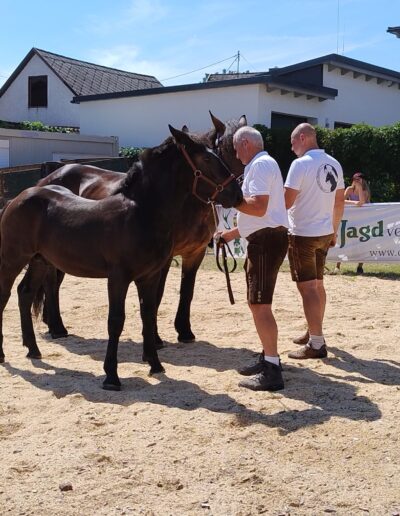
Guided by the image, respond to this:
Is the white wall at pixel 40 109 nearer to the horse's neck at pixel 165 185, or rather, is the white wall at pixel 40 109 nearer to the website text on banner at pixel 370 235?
the website text on banner at pixel 370 235

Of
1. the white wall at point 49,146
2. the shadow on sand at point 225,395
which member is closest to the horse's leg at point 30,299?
the shadow on sand at point 225,395

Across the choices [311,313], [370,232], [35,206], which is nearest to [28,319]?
[35,206]

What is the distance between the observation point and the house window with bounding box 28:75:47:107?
3128 cm

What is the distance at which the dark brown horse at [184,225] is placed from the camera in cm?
588

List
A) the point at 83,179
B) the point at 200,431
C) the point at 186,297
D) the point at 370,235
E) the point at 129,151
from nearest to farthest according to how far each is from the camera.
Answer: the point at 200,431 → the point at 186,297 → the point at 83,179 → the point at 370,235 → the point at 129,151

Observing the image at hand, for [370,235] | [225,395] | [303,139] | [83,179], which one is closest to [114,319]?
[225,395]

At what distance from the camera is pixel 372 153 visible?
1845 centimetres

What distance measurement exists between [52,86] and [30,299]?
26581 mm

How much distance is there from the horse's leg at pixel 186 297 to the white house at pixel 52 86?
24394 millimetres

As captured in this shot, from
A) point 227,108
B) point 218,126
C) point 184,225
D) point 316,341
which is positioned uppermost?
point 227,108

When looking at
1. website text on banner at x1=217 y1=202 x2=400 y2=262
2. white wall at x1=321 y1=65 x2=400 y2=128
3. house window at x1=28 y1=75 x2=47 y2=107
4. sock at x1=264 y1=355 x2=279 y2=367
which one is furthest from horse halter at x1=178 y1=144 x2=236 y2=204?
house window at x1=28 y1=75 x2=47 y2=107

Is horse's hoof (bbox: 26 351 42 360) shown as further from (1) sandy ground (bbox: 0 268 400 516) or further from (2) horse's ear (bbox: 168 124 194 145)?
(2) horse's ear (bbox: 168 124 194 145)

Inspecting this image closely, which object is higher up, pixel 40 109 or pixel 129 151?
pixel 40 109

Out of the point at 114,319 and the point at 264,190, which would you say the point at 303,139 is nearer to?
the point at 264,190
